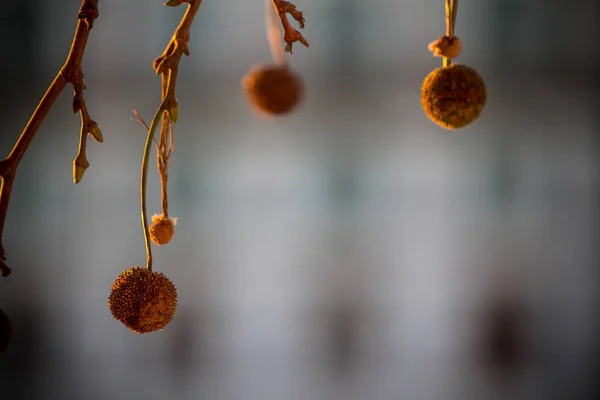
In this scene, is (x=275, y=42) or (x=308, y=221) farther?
(x=308, y=221)

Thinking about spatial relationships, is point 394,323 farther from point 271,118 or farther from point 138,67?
point 271,118

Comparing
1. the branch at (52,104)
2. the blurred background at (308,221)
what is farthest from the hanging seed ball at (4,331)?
the blurred background at (308,221)

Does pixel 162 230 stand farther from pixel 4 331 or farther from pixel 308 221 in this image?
pixel 308 221

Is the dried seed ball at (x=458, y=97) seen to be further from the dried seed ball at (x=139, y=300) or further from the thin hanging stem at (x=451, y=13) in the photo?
the dried seed ball at (x=139, y=300)

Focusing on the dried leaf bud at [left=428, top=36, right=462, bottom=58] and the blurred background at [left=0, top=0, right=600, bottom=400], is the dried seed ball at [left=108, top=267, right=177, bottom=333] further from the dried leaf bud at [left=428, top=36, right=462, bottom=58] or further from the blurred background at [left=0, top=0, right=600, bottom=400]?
the blurred background at [left=0, top=0, right=600, bottom=400]

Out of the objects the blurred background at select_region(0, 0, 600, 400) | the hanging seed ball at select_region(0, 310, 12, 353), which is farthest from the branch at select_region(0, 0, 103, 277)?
the blurred background at select_region(0, 0, 600, 400)

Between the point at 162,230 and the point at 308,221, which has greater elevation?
the point at 308,221

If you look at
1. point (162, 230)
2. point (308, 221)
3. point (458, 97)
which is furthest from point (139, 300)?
point (308, 221)
